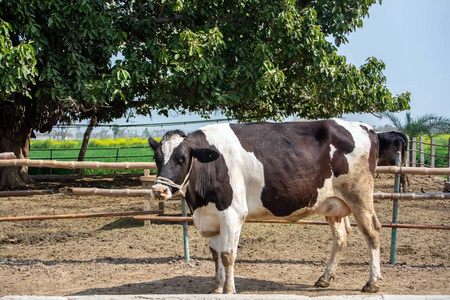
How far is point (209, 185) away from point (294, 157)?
0.92 m

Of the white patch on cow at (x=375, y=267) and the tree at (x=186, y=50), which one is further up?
the tree at (x=186, y=50)

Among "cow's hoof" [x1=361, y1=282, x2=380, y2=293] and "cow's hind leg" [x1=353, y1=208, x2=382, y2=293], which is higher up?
"cow's hind leg" [x1=353, y1=208, x2=382, y2=293]

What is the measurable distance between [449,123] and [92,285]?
25871mm

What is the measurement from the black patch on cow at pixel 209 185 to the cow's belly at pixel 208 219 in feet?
0.16

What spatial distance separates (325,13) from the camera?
1169cm

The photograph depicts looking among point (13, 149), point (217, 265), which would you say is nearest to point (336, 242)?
point (217, 265)

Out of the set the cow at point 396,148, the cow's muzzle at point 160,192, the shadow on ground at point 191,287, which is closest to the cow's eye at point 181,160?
the cow's muzzle at point 160,192

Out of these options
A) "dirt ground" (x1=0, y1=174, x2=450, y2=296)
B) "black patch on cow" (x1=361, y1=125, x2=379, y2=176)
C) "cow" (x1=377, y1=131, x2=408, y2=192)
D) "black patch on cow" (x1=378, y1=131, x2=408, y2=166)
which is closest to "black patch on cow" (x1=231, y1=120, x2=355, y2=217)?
"black patch on cow" (x1=361, y1=125, x2=379, y2=176)

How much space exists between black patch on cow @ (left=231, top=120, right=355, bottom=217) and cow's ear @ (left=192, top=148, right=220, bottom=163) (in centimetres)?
44

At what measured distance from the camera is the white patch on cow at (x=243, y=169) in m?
4.57

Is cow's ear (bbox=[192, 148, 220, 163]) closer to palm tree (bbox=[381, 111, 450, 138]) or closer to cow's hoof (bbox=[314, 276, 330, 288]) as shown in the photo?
cow's hoof (bbox=[314, 276, 330, 288])

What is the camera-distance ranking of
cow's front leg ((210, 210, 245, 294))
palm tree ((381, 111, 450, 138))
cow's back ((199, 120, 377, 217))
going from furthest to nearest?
1. palm tree ((381, 111, 450, 138))
2. cow's back ((199, 120, 377, 217))
3. cow's front leg ((210, 210, 245, 294))

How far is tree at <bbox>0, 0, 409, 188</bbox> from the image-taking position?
10180 millimetres

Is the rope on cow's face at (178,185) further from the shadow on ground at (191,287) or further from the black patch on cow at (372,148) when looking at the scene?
the black patch on cow at (372,148)
